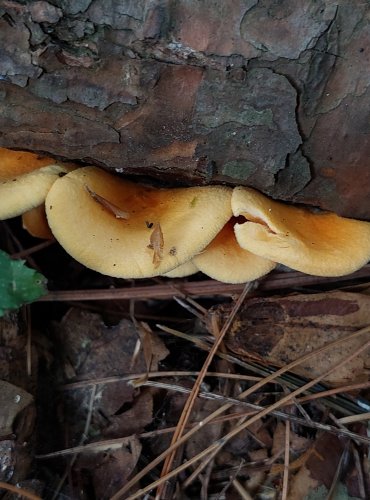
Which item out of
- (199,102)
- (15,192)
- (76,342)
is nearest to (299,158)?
(199,102)

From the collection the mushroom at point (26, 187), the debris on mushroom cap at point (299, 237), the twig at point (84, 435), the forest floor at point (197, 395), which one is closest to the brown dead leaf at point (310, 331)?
the forest floor at point (197, 395)

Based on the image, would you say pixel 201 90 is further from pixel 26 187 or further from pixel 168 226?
pixel 26 187

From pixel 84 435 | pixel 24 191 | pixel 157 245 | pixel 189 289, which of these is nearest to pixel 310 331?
pixel 189 289

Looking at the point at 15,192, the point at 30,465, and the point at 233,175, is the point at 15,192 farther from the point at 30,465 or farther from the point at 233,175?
the point at 30,465

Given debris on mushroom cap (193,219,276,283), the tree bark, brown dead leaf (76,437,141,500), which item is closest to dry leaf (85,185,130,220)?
the tree bark

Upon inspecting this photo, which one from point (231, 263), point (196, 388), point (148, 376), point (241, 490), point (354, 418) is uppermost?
point (231, 263)

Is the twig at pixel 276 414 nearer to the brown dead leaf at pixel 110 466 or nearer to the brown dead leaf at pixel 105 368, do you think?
the brown dead leaf at pixel 105 368
